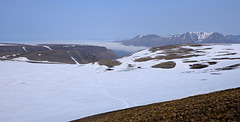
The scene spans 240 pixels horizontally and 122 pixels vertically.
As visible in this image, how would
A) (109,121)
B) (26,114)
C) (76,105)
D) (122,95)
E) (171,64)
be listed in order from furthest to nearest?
(171,64), (122,95), (76,105), (26,114), (109,121)

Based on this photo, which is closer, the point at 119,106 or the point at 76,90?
the point at 119,106

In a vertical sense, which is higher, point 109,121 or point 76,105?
point 109,121

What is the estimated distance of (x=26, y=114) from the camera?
23422 mm

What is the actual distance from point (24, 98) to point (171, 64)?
149 feet

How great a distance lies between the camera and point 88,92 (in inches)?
1347

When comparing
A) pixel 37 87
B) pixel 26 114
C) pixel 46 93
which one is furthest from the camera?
pixel 37 87

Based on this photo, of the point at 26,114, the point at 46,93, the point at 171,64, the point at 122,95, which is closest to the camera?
the point at 26,114

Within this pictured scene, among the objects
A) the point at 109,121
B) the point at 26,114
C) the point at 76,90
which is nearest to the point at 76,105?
the point at 26,114

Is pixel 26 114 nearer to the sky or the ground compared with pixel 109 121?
nearer to the ground

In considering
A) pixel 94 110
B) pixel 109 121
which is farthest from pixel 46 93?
pixel 109 121

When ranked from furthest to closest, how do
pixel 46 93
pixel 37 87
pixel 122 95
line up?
pixel 37 87, pixel 46 93, pixel 122 95

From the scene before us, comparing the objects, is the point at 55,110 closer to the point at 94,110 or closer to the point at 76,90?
the point at 94,110

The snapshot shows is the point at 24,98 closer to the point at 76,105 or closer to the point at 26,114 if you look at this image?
the point at 26,114

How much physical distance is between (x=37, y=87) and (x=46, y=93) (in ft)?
19.5
